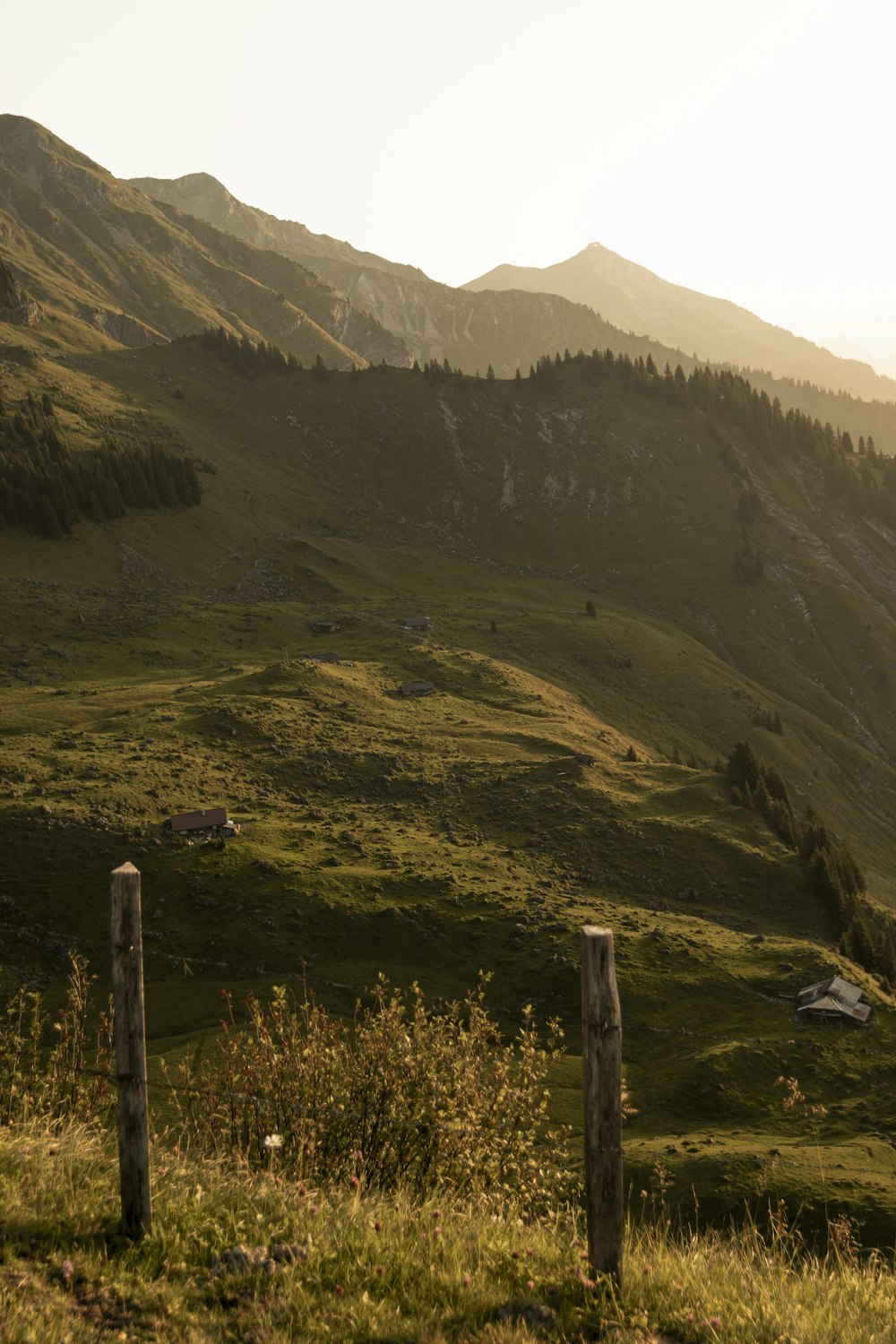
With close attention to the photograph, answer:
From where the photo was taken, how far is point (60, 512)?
15450 cm

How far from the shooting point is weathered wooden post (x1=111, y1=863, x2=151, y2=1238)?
12.0 metres

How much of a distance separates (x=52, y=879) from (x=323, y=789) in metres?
26.7

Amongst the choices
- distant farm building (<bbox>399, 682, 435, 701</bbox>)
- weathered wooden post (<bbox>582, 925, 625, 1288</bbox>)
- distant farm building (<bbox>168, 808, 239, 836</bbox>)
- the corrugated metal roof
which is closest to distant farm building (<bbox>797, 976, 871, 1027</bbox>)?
the corrugated metal roof

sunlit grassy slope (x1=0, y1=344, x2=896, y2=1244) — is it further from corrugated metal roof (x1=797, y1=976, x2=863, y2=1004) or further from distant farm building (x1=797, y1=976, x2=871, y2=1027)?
corrugated metal roof (x1=797, y1=976, x2=863, y2=1004)

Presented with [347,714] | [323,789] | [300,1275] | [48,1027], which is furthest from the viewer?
[347,714]

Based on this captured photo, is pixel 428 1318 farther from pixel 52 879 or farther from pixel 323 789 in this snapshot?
pixel 323 789

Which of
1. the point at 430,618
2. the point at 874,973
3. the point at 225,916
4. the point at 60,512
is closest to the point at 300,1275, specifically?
the point at 225,916

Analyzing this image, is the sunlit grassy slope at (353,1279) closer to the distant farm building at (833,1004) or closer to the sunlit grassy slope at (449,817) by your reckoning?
the sunlit grassy slope at (449,817)

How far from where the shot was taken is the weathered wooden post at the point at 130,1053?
39.4ft

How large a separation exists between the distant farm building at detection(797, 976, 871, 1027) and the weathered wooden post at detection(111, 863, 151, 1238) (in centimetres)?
5556

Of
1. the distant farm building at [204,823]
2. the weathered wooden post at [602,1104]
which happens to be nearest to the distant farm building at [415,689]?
the distant farm building at [204,823]

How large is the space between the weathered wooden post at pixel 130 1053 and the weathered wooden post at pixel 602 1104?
535 centimetres

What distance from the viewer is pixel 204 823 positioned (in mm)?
73125

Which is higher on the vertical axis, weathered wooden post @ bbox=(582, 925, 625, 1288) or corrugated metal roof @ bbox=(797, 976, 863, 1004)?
weathered wooden post @ bbox=(582, 925, 625, 1288)
